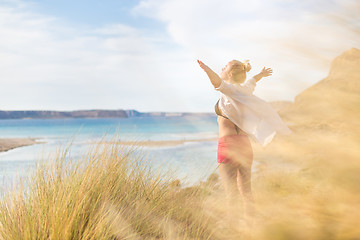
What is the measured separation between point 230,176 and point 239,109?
0.56 metres

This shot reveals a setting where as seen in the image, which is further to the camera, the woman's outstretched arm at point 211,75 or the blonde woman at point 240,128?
the blonde woman at point 240,128

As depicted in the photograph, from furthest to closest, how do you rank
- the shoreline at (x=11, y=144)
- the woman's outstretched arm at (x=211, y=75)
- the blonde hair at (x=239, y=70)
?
the shoreline at (x=11, y=144) → the blonde hair at (x=239, y=70) → the woman's outstretched arm at (x=211, y=75)

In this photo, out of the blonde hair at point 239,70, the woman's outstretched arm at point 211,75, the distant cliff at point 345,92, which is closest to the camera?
the woman's outstretched arm at point 211,75

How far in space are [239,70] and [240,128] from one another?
19.4 inches

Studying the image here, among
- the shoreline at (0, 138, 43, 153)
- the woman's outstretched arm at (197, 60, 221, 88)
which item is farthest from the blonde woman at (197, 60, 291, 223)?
the shoreline at (0, 138, 43, 153)

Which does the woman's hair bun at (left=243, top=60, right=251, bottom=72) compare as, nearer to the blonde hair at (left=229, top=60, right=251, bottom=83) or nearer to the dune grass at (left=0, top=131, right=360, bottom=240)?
the blonde hair at (left=229, top=60, right=251, bottom=83)

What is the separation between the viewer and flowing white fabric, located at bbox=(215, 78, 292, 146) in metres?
2.73

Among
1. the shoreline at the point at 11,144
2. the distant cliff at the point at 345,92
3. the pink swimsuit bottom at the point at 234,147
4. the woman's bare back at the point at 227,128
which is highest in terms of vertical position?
the distant cliff at the point at 345,92

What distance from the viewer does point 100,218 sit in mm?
2332

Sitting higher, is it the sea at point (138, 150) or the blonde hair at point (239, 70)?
the blonde hair at point (239, 70)

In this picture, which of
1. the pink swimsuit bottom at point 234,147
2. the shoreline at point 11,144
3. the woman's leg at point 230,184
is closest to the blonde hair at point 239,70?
the pink swimsuit bottom at point 234,147

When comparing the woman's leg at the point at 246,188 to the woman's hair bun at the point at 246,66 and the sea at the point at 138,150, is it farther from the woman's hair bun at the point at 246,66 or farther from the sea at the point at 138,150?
the woman's hair bun at the point at 246,66

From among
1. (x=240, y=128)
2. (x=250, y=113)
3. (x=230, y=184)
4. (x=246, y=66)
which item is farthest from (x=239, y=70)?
(x=230, y=184)

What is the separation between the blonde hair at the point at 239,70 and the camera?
111 inches
